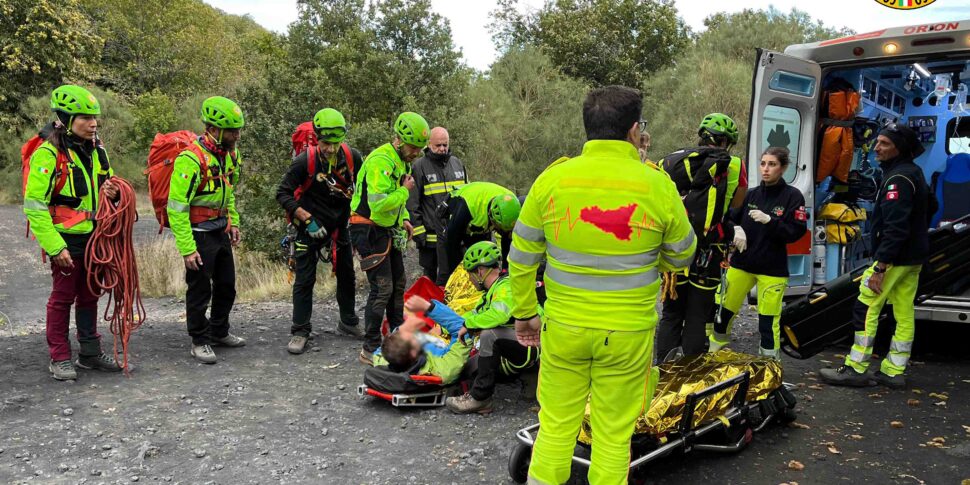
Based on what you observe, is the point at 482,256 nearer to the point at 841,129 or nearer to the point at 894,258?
the point at 894,258

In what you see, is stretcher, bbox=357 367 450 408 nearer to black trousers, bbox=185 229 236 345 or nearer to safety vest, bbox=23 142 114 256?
A: black trousers, bbox=185 229 236 345

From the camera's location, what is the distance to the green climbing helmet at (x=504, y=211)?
17.7ft

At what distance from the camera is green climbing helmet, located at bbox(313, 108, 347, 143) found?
20.0ft

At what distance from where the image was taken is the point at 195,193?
19.4 feet

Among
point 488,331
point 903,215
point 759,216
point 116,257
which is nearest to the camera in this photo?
point 488,331

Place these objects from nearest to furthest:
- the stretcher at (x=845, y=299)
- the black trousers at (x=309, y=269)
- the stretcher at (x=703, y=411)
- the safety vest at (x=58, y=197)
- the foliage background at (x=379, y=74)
→ the stretcher at (x=703, y=411)
the safety vest at (x=58, y=197)
the stretcher at (x=845, y=299)
the black trousers at (x=309, y=269)
the foliage background at (x=379, y=74)

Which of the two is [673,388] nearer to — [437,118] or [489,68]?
[437,118]

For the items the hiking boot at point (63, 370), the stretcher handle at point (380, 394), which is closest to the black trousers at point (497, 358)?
the stretcher handle at point (380, 394)

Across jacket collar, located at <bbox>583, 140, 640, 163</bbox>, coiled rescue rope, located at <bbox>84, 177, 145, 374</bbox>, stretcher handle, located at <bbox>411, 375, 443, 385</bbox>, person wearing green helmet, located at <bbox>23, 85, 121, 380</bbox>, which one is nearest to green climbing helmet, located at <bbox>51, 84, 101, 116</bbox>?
person wearing green helmet, located at <bbox>23, 85, 121, 380</bbox>

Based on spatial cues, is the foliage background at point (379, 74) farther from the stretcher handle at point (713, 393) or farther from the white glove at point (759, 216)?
the stretcher handle at point (713, 393)

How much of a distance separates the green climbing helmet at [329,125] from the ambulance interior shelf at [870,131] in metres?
4.15

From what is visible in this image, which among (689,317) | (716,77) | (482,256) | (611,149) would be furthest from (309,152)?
(716,77)

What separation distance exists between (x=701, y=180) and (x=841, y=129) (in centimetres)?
233

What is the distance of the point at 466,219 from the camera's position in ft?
19.0
